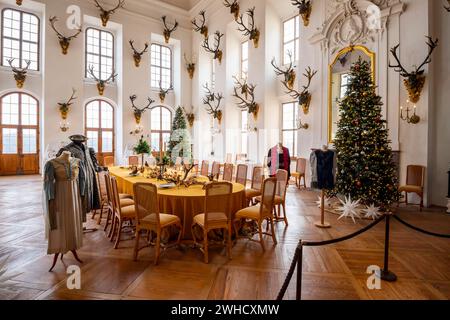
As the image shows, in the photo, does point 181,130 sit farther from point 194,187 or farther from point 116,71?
point 194,187

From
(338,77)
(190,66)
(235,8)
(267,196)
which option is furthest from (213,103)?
(267,196)

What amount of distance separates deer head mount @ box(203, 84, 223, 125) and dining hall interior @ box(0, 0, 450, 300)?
0.08 m

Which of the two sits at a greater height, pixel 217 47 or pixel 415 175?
pixel 217 47

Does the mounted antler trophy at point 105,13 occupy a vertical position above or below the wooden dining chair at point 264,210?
above

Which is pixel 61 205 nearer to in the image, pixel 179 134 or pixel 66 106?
pixel 66 106

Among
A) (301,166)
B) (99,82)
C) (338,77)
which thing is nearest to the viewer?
(338,77)

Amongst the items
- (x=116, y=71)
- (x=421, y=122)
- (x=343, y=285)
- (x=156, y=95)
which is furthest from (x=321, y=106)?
(x=116, y=71)

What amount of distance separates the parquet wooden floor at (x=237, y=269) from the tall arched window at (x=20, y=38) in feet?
32.6

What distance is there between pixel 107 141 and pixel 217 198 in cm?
1164

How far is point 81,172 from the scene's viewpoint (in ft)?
13.8

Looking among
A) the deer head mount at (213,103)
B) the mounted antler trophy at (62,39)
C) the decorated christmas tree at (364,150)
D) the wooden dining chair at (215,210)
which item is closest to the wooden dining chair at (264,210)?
the wooden dining chair at (215,210)

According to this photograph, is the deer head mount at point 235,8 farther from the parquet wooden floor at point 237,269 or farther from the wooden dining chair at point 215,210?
the wooden dining chair at point 215,210

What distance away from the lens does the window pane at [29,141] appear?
1227 cm

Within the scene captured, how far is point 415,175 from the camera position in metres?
6.75
